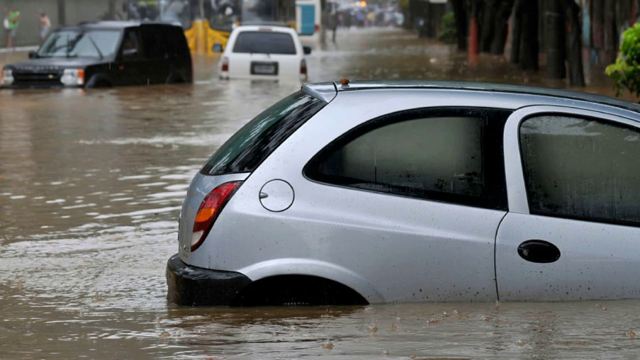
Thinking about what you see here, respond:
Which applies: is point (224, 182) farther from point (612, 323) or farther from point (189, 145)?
point (189, 145)

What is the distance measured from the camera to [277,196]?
6629 millimetres

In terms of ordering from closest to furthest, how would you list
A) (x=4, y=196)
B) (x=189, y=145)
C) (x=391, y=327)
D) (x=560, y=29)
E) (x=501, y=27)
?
(x=391, y=327) → (x=4, y=196) → (x=189, y=145) → (x=560, y=29) → (x=501, y=27)

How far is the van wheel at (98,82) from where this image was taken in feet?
90.7

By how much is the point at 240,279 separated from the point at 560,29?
24886 millimetres

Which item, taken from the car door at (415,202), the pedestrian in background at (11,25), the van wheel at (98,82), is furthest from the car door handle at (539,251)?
the pedestrian in background at (11,25)

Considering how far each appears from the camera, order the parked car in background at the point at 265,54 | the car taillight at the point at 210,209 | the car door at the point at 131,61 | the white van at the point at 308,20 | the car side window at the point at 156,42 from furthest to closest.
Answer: the white van at the point at 308,20 < the parked car in background at the point at 265,54 < the car side window at the point at 156,42 < the car door at the point at 131,61 < the car taillight at the point at 210,209

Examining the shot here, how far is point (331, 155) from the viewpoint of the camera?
6672 mm

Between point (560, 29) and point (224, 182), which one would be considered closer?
point (224, 182)

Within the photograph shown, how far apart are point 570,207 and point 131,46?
23.0 m

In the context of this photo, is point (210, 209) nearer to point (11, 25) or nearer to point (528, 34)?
point (528, 34)

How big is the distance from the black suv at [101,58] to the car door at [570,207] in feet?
70.5

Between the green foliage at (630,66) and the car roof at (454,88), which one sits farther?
the green foliage at (630,66)

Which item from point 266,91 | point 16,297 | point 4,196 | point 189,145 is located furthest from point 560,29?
point 16,297

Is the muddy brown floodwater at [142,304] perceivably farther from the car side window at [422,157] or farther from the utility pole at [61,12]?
the utility pole at [61,12]
